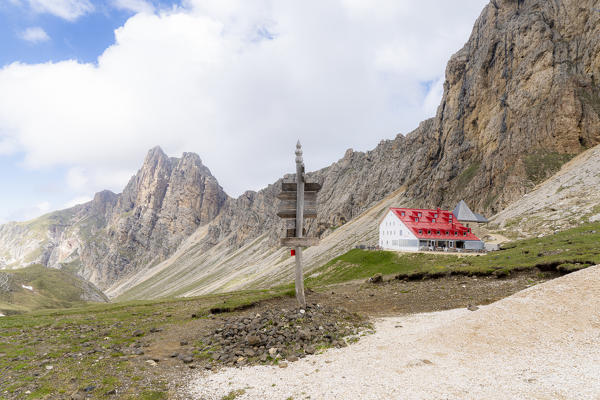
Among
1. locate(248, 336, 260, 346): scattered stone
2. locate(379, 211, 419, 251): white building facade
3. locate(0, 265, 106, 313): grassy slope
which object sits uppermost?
locate(379, 211, 419, 251): white building facade

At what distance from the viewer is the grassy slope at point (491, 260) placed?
31094 mm

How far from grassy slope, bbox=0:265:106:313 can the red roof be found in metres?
80.2

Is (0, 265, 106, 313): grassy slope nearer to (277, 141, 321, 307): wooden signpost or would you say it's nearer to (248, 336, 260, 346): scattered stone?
(277, 141, 321, 307): wooden signpost

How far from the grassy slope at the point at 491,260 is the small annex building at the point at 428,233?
5.92m

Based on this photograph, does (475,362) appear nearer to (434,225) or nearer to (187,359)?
(187,359)

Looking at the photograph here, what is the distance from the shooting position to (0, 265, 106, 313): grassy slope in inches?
3002

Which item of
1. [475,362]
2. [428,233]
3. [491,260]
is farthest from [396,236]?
[475,362]

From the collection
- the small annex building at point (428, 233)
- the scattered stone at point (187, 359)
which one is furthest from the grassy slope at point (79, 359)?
the small annex building at point (428, 233)

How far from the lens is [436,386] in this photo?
33.7ft

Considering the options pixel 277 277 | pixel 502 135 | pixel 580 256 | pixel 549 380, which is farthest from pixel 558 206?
pixel 277 277

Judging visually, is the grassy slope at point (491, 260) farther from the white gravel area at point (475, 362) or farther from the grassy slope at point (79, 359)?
the grassy slope at point (79, 359)

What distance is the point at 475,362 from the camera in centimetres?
1174

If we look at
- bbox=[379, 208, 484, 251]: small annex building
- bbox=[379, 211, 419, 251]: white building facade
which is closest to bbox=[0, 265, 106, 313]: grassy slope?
bbox=[379, 211, 419, 251]: white building facade

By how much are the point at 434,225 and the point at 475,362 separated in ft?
192
